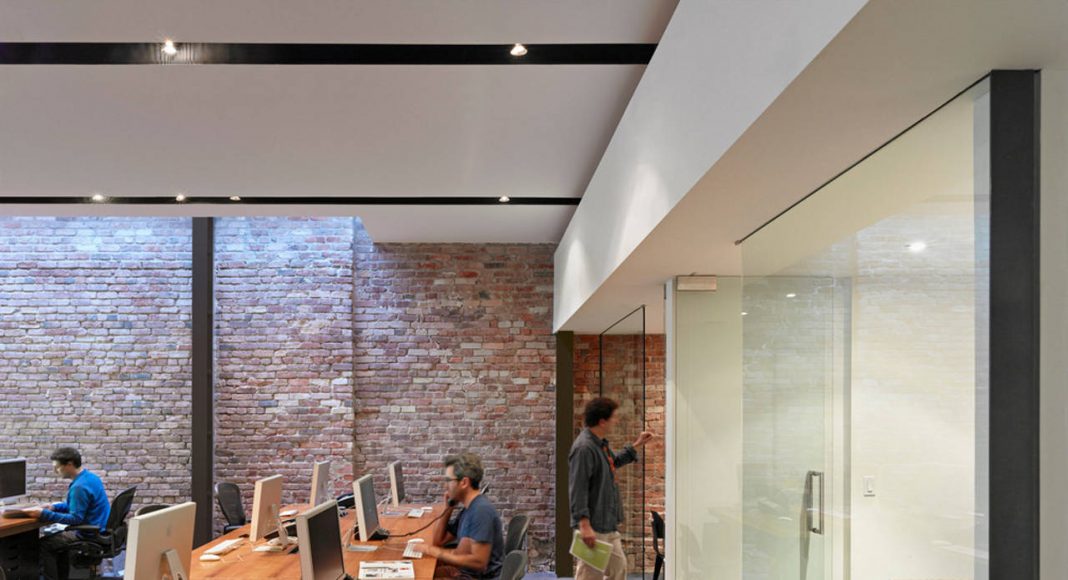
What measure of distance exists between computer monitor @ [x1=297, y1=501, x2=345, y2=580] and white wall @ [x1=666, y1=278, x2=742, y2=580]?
174 centimetres

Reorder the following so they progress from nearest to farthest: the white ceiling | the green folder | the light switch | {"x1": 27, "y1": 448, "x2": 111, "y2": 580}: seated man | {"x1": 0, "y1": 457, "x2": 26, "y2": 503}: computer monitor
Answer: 1. the light switch
2. the white ceiling
3. the green folder
4. {"x1": 27, "y1": 448, "x2": 111, "y2": 580}: seated man
5. {"x1": 0, "y1": 457, "x2": 26, "y2": 503}: computer monitor

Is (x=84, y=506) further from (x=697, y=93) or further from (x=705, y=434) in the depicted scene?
(x=697, y=93)

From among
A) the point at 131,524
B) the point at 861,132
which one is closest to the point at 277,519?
the point at 131,524

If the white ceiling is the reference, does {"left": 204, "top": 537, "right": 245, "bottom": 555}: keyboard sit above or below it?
below

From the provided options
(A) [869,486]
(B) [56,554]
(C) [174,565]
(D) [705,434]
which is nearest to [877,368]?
(A) [869,486]

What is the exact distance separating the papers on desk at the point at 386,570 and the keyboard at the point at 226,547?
112cm

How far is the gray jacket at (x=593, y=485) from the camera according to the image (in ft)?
20.0

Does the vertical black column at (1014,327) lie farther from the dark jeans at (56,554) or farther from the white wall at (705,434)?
the dark jeans at (56,554)

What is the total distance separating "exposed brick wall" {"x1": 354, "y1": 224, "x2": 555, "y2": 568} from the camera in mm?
9203

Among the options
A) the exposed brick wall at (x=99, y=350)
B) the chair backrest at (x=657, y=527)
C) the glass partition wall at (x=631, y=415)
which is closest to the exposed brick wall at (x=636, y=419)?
the glass partition wall at (x=631, y=415)

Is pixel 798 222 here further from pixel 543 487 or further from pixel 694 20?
pixel 543 487

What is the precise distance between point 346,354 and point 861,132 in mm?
7650

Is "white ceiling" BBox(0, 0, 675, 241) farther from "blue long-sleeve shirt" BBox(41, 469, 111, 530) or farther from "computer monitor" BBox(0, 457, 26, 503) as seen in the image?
"computer monitor" BBox(0, 457, 26, 503)

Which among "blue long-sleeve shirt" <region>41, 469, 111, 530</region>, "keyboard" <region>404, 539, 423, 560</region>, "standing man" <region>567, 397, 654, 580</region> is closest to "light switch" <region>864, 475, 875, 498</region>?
"keyboard" <region>404, 539, 423, 560</region>
